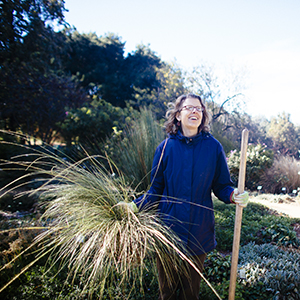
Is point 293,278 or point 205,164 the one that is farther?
point 293,278

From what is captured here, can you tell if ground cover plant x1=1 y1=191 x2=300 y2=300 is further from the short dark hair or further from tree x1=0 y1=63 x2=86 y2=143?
tree x1=0 y1=63 x2=86 y2=143

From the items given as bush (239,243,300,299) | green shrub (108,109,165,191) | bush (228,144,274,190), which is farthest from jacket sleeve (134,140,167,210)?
bush (228,144,274,190)

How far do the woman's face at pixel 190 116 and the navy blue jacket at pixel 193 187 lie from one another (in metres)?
0.07

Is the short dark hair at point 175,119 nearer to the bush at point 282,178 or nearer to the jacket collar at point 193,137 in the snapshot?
the jacket collar at point 193,137

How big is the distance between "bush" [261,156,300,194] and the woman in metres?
6.57

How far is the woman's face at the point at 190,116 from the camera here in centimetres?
180

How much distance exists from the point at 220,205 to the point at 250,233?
1327 mm

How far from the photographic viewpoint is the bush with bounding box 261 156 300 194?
24.3 ft

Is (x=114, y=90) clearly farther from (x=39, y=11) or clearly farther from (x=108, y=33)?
(x=39, y=11)

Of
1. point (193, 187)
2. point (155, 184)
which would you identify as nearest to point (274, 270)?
point (193, 187)

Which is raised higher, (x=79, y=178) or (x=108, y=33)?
(x=108, y=33)

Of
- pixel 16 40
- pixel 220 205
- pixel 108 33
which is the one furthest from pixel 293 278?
pixel 108 33

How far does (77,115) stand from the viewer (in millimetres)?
7723

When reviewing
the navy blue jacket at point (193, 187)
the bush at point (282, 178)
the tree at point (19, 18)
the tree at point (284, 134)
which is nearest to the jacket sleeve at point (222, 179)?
the navy blue jacket at point (193, 187)
